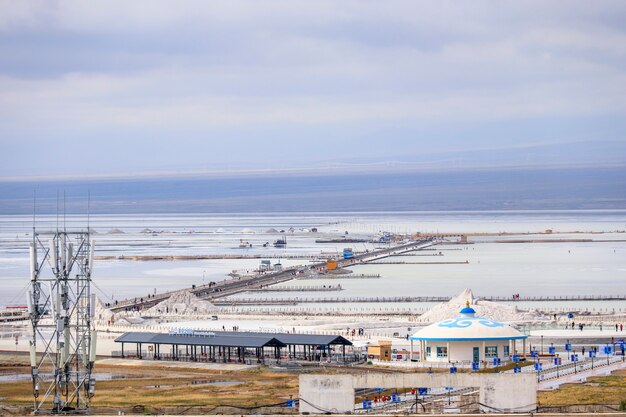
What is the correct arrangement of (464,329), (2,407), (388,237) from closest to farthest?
1. (2,407)
2. (464,329)
3. (388,237)

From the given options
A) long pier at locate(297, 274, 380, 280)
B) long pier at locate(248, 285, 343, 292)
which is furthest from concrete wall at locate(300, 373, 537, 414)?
long pier at locate(297, 274, 380, 280)

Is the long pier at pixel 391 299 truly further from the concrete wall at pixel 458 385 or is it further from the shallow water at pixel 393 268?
the concrete wall at pixel 458 385

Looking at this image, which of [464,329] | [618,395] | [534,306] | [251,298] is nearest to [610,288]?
[534,306]

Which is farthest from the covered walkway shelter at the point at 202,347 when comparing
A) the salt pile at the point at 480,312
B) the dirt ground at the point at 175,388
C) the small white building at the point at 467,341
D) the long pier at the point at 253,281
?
the long pier at the point at 253,281

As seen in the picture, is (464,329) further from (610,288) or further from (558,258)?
(558,258)

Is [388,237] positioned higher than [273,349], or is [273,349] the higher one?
[388,237]

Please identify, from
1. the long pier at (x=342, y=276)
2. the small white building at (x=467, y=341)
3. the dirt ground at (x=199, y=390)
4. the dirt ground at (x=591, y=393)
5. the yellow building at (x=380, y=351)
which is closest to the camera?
the dirt ground at (x=199, y=390)

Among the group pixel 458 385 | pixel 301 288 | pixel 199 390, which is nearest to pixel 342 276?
pixel 301 288
